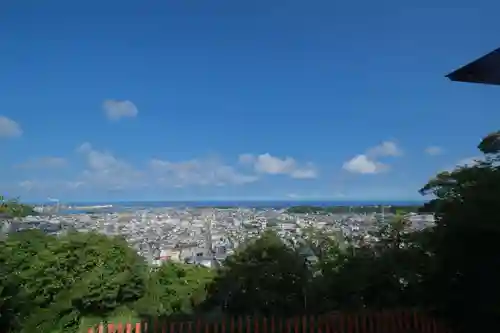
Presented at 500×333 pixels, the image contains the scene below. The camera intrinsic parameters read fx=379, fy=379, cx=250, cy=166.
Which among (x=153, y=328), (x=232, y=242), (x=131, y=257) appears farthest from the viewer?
(x=232, y=242)

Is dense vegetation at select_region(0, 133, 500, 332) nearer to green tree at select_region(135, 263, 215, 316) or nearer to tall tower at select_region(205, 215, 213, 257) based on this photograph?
green tree at select_region(135, 263, 215, 316)

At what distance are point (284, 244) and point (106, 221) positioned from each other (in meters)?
4.55

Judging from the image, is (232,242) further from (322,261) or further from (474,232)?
(474,232)

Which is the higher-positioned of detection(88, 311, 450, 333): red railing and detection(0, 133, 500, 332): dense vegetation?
detection(0, 133, 500, 332): dense vegetation

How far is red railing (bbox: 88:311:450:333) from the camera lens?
203 inches

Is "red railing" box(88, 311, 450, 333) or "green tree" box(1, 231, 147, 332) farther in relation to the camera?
"green tree" box(1, 231, 147, 332)

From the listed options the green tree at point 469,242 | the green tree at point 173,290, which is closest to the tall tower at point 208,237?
the green tree at point 173,290

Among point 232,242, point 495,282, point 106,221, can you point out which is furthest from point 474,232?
point 106,221

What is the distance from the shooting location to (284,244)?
6.21 m

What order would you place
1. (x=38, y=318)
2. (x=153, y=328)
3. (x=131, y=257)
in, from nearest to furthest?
(x=153, y=328) < (x=38, y=318) < (x=131, y=257)

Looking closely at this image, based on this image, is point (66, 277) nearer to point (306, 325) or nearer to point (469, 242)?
point (306, 325)

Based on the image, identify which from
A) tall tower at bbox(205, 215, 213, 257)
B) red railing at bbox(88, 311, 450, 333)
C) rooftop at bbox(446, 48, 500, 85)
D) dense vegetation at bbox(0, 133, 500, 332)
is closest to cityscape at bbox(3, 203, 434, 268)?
tall tower at bbox(205, 215, 213, 257)

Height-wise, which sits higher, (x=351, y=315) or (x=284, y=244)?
(x=284, y=244)

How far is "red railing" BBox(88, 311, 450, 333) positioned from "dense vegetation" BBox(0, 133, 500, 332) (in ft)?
0.94
